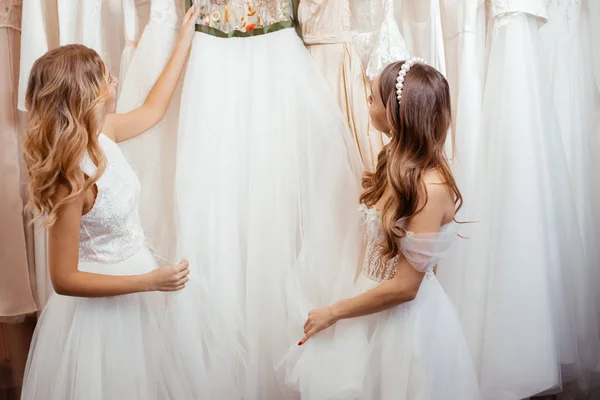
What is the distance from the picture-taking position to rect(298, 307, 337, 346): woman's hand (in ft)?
4.43

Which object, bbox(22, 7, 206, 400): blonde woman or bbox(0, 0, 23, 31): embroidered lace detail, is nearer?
bbox(22, 7, 206, 400): blonde woman

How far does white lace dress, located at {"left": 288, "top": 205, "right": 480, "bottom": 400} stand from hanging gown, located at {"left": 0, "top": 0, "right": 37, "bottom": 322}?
3.10ft

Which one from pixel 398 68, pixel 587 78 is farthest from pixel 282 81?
pixel 587 78

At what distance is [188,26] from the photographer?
5.26ft

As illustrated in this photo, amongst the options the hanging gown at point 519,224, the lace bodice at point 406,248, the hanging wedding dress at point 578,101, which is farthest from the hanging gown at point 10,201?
the hanging wedding dress at point 578,101

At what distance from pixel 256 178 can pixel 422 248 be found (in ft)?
1.65

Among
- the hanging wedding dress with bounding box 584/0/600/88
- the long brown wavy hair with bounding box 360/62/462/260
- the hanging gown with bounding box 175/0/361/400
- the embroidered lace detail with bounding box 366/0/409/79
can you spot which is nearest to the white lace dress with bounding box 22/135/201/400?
the hanging gown with bounding box 175/0/361/400

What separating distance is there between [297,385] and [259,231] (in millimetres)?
405

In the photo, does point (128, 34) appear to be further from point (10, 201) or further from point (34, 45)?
point (10, 201)

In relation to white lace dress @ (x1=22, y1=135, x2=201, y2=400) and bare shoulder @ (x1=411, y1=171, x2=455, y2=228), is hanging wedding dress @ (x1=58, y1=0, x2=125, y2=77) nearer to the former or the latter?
white lace dress @ (x1=22, y1=135, x2=201, y2=400)

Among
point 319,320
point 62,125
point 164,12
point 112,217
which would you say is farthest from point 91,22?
point 319,320

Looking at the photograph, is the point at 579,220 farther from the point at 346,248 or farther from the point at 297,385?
the point at 297,385

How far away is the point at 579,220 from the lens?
1826 mm

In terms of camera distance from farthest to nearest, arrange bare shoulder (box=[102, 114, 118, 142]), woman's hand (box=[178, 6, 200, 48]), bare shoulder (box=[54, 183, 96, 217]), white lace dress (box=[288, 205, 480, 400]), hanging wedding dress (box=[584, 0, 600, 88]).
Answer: hanging wedding dress (box=[584, 0, 600, 88]), woman's hand (box=[178, 6, 200, 48]), bare shoulder (box=[102, 114, 118, 142]), white lace dress (box=[288, 205, 480, 400]), bare shoulder (box=[54, 183, 96, 217])
